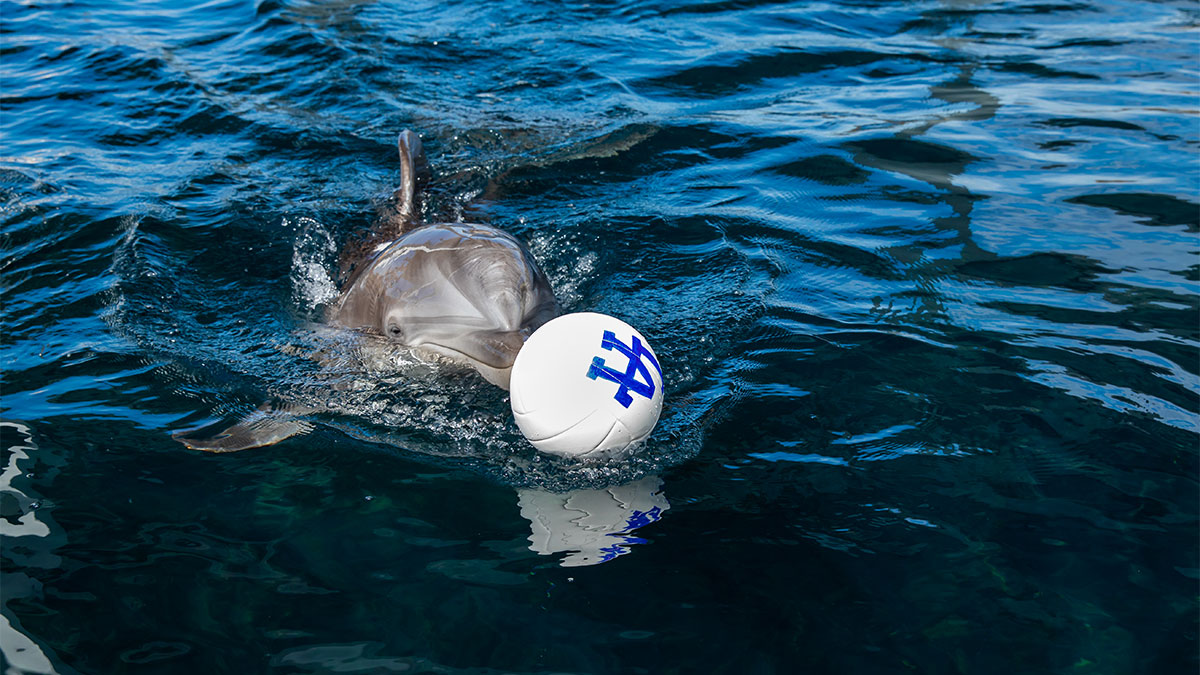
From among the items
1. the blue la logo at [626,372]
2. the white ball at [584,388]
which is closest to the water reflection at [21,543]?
the white ball at [584,388]

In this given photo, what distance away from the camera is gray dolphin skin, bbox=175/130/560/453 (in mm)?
4152

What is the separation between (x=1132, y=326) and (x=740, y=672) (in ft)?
10.5

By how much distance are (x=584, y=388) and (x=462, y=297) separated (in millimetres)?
1034

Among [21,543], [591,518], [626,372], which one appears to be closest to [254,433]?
[21,543]

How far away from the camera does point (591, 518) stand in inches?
146

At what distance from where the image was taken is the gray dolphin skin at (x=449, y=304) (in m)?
4.15

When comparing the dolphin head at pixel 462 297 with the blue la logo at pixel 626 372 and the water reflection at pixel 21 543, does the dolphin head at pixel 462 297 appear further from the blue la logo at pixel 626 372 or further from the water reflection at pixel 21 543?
the water reflection at pixel 21 543

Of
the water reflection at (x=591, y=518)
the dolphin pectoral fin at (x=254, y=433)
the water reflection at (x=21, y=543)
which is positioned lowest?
the water reflection at (x=591, y=518)

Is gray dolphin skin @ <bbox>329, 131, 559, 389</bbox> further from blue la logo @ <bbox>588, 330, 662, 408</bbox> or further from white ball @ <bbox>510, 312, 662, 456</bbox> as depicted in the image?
blue la logo @ <bbox>588, 330, 662, 408</bbox>

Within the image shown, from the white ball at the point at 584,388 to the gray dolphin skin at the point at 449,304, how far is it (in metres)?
0.41

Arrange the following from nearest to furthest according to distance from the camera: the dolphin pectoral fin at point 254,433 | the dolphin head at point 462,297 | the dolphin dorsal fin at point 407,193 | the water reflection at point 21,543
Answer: the water reflection at point 21,543, the dolphin pectoral fin at point 254,433, the dolphin head at point 462,297, the dolphin dorsal fin at point 407,193

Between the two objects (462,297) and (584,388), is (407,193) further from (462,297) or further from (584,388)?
(584,388)

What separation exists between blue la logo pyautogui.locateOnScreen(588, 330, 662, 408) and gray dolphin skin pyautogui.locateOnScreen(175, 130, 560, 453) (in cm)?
57

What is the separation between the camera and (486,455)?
408 cm
